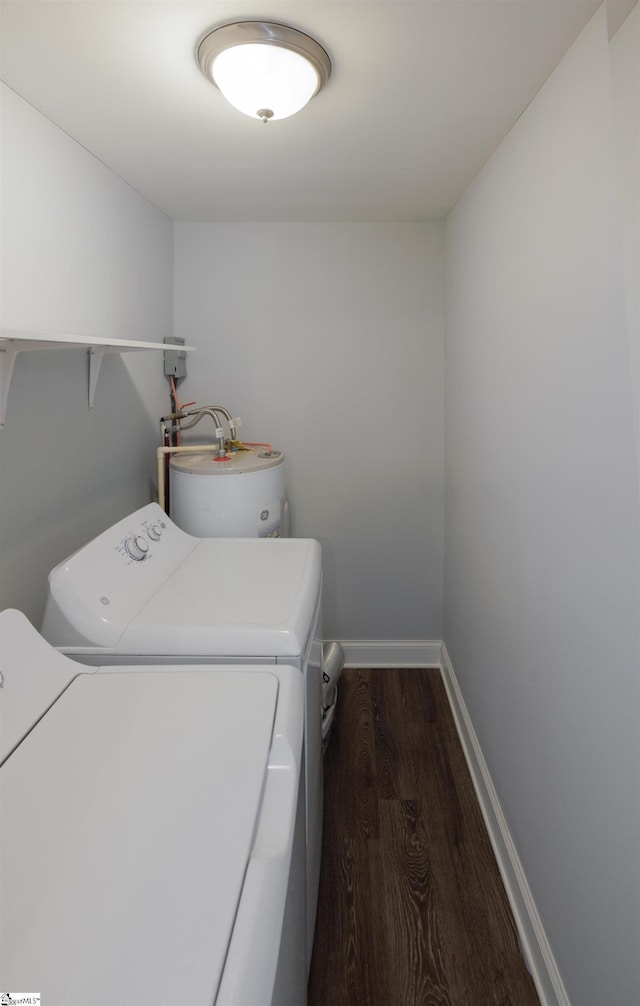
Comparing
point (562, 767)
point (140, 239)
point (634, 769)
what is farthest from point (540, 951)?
point (140, 239)

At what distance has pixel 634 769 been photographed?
3.13 ft

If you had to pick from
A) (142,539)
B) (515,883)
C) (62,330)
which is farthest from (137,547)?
(515,883)

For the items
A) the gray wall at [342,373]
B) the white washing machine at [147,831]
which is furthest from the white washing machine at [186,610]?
the gray wall at [342,373]

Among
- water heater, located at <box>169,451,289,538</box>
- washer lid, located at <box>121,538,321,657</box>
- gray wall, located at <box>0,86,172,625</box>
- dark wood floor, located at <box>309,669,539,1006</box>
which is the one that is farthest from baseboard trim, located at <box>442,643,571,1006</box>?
gray wall, located at <box>0,86,172,625</box>

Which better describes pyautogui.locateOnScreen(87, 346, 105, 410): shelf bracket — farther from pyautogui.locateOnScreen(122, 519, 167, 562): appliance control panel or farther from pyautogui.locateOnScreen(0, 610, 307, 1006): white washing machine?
pyautogui.locateOnScreen(0, 610, 307, 1006): white washing machine

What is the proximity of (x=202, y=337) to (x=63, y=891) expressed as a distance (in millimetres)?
2330

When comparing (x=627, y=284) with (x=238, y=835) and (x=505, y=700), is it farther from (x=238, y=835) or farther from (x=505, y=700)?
(x=505, y=700)

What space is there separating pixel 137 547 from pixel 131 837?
933 millimetres

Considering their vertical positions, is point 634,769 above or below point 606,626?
below

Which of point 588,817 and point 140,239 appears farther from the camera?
point 140,239

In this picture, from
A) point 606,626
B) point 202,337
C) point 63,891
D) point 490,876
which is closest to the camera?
point 63,891

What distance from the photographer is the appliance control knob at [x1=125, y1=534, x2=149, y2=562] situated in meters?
1.54

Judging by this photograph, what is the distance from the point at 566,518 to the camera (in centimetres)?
125

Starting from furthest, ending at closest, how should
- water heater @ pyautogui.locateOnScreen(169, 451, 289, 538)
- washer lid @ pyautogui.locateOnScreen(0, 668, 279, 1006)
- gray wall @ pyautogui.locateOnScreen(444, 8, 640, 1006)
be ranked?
water heater @ pyautogui.locateOnScreen(169, 451, 289, 538) → gray wall @ pyautogui.locateOnScreen(444, 8, 640, 1006) → washer lid @ pyautogui.locateOnScreen(0, 668, 279, 1006)
